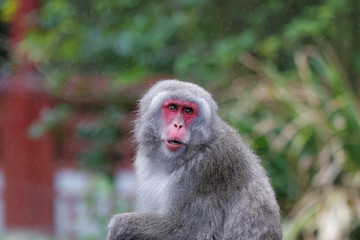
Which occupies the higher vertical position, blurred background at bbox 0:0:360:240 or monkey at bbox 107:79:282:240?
blurred background at bbox 0:0:360:240

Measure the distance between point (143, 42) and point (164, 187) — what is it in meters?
4.89

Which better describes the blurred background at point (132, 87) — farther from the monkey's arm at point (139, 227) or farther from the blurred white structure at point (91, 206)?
→ the monkey's arm at point (139, 227)

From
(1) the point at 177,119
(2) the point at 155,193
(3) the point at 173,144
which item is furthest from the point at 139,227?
(1) the point at 177,119

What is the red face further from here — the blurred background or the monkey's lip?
the blurred background

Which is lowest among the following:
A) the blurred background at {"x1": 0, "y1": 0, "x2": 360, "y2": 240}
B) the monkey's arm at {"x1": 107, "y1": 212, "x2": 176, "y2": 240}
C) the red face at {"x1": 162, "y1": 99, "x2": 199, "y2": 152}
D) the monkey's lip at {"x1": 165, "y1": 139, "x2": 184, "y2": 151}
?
the monkey's arm at {"x1": 107, "y1": 212, "x2": 176, "y2": 240}

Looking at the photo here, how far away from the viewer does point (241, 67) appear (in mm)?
8789

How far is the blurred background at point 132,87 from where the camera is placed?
7.02m

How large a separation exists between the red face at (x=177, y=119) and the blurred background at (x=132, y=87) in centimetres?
265

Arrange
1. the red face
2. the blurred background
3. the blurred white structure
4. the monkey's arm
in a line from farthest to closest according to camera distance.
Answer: the blurred white structure → the blurred background → the red face → the monkey's arm

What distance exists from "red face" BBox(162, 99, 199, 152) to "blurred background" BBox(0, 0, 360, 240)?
8.70 ft

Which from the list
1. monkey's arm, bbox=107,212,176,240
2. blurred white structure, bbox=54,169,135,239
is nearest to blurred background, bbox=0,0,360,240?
blurred white structure, bbox=54,169,135,239

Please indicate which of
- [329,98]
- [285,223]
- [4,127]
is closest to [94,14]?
[4,127]

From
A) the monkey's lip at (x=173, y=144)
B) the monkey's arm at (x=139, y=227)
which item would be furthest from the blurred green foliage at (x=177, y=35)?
the monkey's arm at (x=139, y=227)

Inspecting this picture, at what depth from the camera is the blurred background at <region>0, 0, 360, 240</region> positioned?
702 cm
